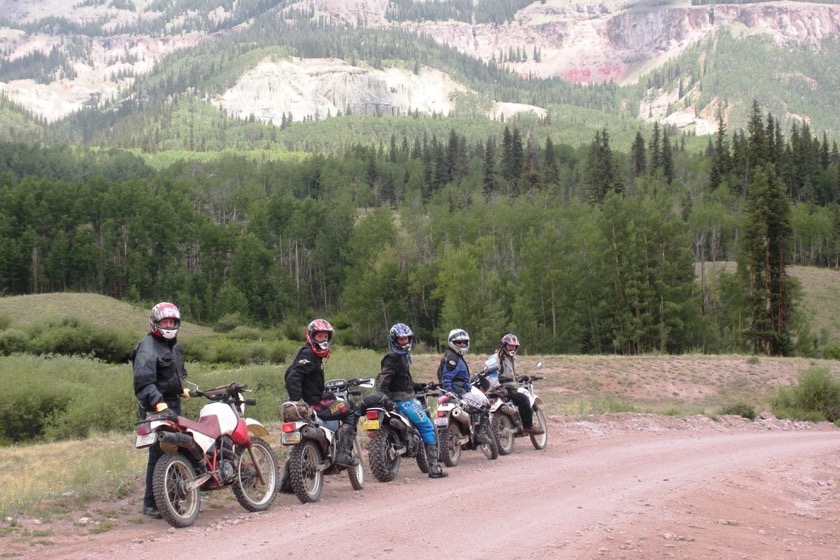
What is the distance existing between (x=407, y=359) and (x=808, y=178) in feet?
467

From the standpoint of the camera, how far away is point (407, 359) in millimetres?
14539

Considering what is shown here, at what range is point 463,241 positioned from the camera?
99.1 meters

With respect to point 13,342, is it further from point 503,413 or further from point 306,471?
point 306,471

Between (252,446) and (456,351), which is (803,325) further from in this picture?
(252,446)

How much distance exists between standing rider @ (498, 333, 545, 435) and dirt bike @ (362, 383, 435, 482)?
3.91 m

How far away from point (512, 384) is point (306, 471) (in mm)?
6893

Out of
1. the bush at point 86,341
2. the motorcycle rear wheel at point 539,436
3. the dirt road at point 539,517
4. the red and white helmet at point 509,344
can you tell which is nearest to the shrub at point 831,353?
the dirt road at point 539,517

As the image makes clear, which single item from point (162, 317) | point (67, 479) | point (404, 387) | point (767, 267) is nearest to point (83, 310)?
point (767, 267)

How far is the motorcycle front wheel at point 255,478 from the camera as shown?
11273mm

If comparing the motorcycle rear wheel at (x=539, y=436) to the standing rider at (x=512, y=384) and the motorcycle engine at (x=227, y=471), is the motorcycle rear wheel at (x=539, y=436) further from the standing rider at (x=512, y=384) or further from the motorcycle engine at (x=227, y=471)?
the motorcycle engine at (x=227, y=471)

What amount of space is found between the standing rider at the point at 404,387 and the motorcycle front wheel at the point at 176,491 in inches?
169

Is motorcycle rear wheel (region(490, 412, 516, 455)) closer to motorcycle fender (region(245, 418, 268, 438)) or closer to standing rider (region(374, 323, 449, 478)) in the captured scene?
standing rider (region(374, 323, 449, 478))

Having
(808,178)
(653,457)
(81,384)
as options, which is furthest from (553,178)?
(653,457)

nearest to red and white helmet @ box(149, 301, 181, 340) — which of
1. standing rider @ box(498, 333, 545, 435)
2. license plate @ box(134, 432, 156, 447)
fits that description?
license plate @ box(134, 432, 156, 447)
